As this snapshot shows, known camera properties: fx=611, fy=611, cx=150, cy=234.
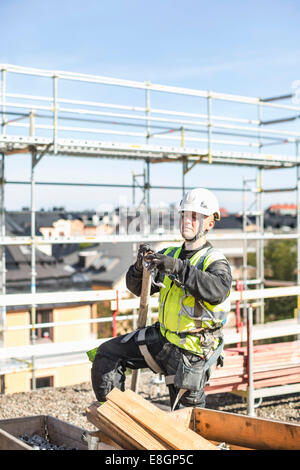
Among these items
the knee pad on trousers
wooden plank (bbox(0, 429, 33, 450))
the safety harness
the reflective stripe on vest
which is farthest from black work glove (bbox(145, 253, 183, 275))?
wooden plank (bbox(0, 429, 33, 450))

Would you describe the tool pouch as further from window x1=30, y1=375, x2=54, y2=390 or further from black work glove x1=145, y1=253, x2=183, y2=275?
window x1=30, y1=375, x2=54, y2=390

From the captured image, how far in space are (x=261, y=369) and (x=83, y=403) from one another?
1930 millimetres

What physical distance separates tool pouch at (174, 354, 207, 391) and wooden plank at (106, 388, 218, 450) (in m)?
0.76

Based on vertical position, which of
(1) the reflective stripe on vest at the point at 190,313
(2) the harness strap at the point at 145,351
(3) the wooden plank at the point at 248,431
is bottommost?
(3) the wooden plank at the point at 248,431

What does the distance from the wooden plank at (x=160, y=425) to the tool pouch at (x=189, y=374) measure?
760 mm

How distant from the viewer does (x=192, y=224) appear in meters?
3.88

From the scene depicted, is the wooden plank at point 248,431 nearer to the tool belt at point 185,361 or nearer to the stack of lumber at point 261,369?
the tool belt at point 185,361

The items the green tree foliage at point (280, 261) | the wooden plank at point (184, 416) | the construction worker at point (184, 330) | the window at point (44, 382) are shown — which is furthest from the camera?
the green tree foliage at point (280, 261)

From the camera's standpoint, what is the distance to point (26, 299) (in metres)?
5.68

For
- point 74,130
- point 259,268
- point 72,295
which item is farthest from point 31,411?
point 259,268

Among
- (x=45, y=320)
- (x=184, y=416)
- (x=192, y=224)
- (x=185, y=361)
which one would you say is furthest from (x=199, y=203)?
(x=45, y=320)

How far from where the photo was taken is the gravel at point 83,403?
623 centimetres

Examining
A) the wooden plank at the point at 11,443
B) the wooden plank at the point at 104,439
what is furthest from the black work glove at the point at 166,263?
the wooden plank at the point at 11,443
